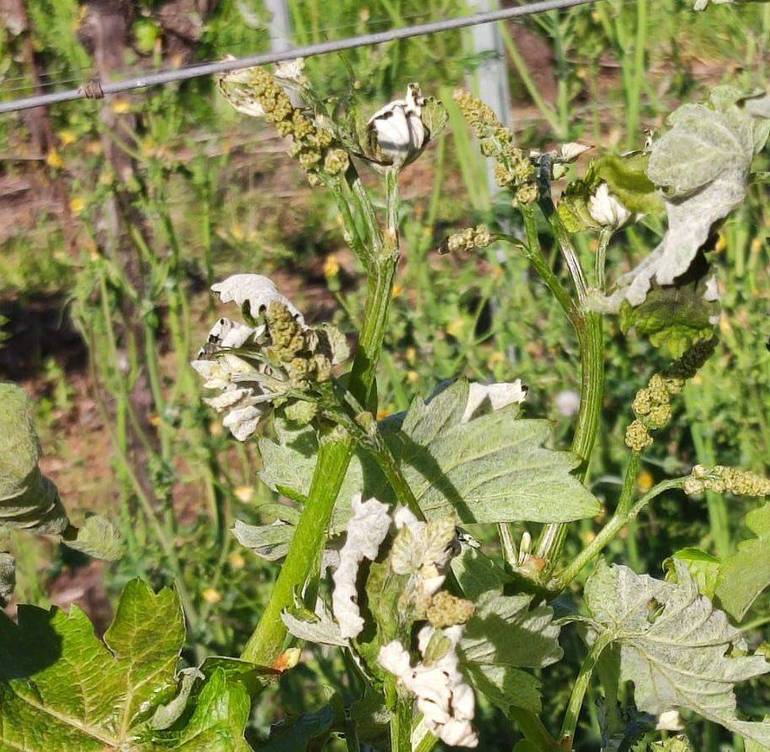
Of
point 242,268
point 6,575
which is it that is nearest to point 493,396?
point 6,575

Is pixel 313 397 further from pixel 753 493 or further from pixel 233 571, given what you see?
pixel 233 571

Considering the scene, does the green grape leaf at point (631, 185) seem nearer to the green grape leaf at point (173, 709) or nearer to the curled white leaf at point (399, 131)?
the curled white leaf at point (399, 131)

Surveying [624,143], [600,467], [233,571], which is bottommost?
[233,571]

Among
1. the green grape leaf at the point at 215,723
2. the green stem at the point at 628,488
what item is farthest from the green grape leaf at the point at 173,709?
the green stem at the point at 628,488

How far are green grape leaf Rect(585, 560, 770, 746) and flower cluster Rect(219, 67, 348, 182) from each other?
243 mm

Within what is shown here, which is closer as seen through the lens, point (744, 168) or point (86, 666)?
point (744, 168)

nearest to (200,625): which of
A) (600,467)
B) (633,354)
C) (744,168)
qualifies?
(600,467)

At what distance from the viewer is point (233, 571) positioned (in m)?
2.04

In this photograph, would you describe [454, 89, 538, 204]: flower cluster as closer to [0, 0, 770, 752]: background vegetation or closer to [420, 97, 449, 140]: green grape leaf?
[420, 97, 449, 140]: green grape leaf

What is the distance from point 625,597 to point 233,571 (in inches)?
60.3

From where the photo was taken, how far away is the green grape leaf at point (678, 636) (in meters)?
0.57

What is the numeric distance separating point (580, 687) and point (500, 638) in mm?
86

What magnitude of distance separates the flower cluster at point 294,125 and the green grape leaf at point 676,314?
0.50 ft

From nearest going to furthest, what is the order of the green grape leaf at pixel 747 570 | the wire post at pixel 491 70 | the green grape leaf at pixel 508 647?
1. the green grape leaf at pixel 508 647
2. the green grape leaf at pixel 747 570
3. the wire post at pixel 491 70
